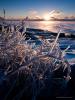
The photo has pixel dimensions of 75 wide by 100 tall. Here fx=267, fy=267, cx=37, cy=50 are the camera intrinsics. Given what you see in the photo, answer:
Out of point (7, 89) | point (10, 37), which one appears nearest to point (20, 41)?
point (10, 37)

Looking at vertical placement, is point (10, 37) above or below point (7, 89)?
above

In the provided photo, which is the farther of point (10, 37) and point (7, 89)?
point (10, 37)

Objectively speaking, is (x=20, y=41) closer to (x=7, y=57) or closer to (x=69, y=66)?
(x=7, y=57)

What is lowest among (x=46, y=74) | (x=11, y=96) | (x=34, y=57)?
(x=11, y=96)

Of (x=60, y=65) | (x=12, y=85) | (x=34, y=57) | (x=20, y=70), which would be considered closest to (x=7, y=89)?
(x=12, y=85)

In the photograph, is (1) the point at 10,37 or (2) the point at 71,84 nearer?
(2) the point at 71,84

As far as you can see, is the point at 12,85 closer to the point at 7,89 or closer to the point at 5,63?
the point at 7,89

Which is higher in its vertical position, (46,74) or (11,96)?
(46,74)

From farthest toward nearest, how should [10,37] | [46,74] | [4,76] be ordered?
[10,37] < [46,74] < [4,76]

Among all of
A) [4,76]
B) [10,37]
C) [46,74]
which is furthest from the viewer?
[10,37]
